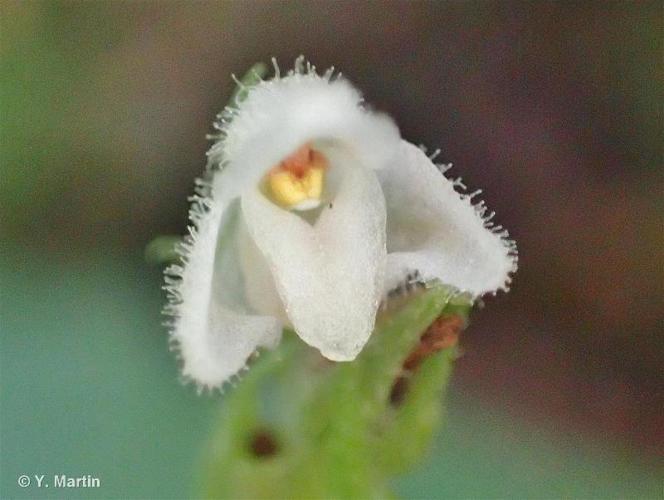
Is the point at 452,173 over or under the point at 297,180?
over

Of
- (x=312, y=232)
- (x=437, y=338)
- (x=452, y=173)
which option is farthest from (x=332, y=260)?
(x=452, y=173)

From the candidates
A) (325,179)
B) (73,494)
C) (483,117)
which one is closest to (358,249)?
(325,179)

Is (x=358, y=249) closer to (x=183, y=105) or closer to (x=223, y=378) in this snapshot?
(x=223, y=378)

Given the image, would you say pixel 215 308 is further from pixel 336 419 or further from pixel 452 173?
pixel 452 173

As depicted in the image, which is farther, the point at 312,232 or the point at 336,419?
the point at 336,419

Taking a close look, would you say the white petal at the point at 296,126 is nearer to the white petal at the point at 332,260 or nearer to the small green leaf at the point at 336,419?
the white petal at the point at 332,260

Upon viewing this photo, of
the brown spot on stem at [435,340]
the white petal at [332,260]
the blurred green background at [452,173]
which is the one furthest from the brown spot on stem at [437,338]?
the blurred green background at [452,173]
